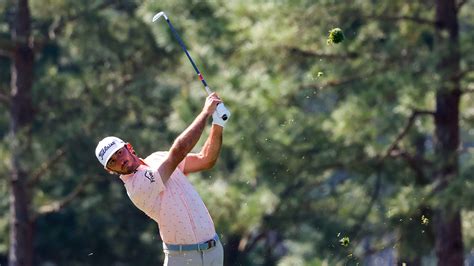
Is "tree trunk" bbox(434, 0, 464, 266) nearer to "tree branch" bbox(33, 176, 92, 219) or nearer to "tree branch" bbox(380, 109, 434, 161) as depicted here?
"tree branch" bbox(380, 109, 434, 161)

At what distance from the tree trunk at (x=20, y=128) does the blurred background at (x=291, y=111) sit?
0.02 m

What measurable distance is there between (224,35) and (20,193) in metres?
4.33

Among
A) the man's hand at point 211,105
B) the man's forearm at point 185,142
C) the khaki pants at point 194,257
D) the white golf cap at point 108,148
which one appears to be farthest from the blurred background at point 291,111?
the white golf cap at point 108,148

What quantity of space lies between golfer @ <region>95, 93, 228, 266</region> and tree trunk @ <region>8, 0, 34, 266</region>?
421 inches

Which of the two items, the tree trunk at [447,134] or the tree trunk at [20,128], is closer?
the tree trunk at [447,134]

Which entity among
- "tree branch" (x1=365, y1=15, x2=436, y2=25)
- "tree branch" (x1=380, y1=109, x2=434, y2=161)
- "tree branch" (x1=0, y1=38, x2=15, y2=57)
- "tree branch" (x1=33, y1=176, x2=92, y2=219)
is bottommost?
"tree branch" (x1=380, y1=109, x2=434, y2=161)

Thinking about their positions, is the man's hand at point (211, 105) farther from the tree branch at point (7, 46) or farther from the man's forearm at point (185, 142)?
the tree branch at point (7, 46)

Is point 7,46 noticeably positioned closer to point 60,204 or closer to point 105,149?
point 60,204

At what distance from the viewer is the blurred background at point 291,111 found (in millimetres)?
14656

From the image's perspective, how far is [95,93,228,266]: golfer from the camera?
708cm

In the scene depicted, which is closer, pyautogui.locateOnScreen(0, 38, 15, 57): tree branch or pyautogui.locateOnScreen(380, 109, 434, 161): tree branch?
pyautogui.locateOnScreen(380, 109, 434, 161): tree branch

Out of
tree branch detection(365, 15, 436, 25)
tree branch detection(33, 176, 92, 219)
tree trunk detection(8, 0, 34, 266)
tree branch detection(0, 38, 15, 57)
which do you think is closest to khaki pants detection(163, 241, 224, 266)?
tree branch detection(365, 15, 436, 25)

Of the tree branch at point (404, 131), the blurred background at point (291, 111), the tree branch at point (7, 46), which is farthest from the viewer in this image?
the tree branch at point (7, 46)

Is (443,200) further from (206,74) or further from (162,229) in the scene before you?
(162,229)
